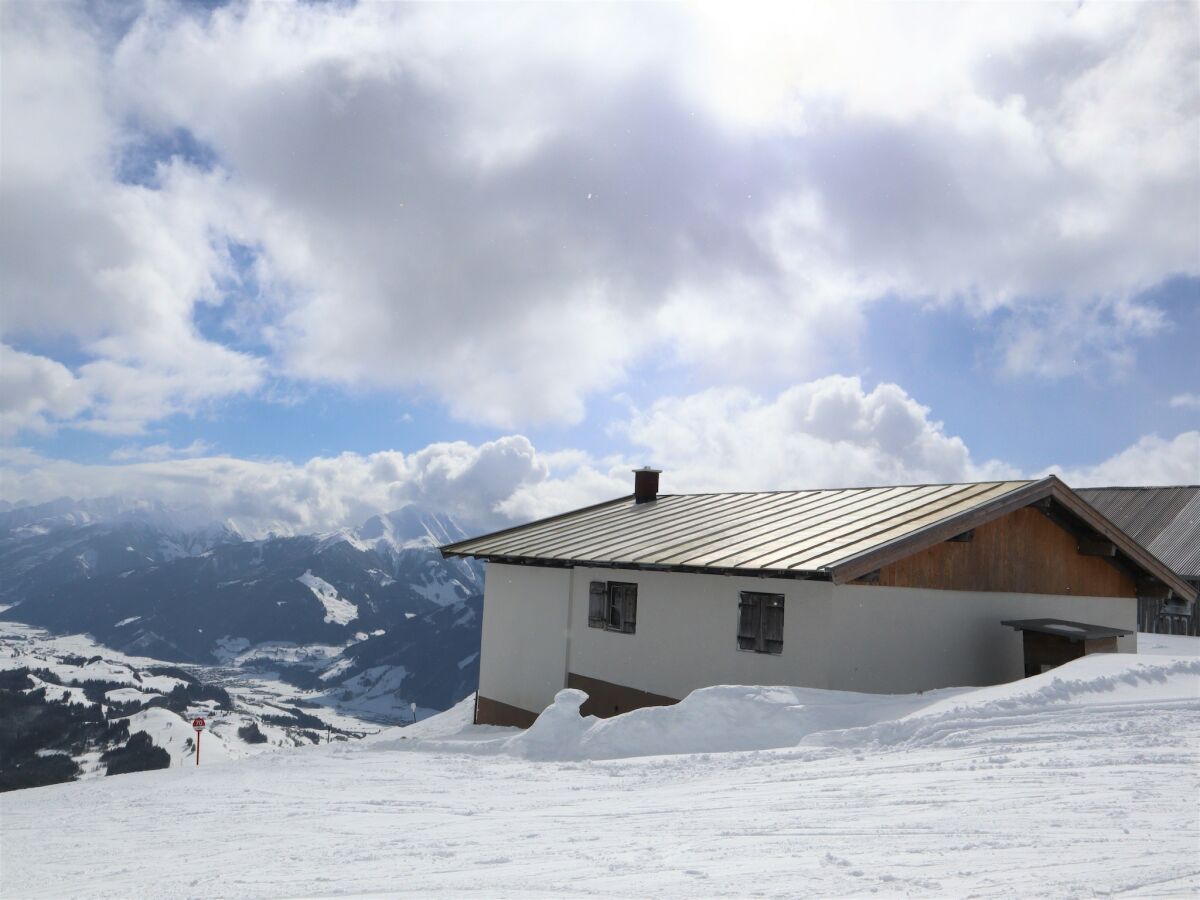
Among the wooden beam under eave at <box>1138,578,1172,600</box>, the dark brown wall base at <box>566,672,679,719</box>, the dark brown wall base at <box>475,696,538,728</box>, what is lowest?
the dark brown wall base at <box>475,696,538,728</box>

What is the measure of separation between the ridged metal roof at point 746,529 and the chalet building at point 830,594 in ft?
0.22

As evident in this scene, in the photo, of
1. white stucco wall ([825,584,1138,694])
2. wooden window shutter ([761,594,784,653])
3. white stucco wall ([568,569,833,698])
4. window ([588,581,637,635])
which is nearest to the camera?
white stucco wall ([825,584,1138,694])

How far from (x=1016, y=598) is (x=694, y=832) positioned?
12094 millimetres

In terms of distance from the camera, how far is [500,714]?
21031 mm

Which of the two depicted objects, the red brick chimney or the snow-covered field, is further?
the red brick chimney

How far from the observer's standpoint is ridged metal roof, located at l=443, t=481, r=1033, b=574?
1467cm

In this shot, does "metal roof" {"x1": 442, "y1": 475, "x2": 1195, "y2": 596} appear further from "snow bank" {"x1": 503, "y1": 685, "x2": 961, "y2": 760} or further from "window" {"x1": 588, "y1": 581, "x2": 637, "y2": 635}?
"snow bank" {"x1": 503, "y1": 685, "x2": 961, "y2": 760}

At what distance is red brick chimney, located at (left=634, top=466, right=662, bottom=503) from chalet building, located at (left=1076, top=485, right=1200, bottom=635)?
1438 cm

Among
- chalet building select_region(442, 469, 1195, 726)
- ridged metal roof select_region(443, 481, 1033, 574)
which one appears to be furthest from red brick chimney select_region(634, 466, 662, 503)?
chalet building select_region(442, 469, 1195, 726)

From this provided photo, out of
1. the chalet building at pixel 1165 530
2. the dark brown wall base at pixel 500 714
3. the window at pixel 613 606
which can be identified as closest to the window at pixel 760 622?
the window at pixel 613 606

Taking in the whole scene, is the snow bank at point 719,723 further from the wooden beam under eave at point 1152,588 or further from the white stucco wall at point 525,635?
the wooden beam under eave at point 1152,588

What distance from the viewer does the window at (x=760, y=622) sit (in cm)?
1467

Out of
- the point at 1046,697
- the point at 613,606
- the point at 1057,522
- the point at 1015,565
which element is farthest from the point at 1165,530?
the point at 1046,697

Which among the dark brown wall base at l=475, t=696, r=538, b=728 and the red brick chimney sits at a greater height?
the red brick chimney
